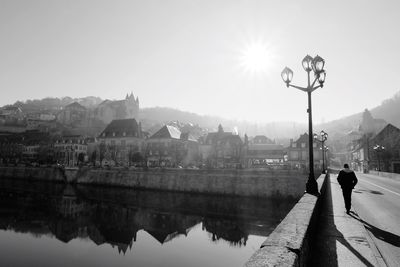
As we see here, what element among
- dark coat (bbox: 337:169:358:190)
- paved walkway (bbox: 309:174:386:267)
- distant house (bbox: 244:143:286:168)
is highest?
distant house (bbox: 244:143:286:168)

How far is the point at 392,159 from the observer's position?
66.9 m

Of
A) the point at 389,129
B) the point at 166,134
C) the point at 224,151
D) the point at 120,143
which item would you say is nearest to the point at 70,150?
the point at 120,143

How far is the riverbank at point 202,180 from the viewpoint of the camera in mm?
43312

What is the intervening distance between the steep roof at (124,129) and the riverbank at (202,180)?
75.0ft

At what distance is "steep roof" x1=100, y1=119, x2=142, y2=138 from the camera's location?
85.8 metres

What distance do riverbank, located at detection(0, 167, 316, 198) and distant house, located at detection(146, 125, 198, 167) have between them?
17195 millimetres

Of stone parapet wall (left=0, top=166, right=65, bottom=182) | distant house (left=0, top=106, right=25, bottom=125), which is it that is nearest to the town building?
stone parapet wall (left=0, top=166, right=65, bottom=182)

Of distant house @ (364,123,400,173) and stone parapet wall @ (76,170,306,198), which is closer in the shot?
stone parapet wall @ (76,170,306,198)

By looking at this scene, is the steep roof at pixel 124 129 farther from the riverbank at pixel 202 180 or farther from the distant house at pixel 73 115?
the distant house at pixel 73 115

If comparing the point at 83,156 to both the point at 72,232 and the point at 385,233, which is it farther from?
the point at 385,233

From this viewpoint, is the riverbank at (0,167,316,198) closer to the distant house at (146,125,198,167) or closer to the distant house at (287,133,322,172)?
the distant house at (146,125,198,167)

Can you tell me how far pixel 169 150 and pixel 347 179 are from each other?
6622 cm

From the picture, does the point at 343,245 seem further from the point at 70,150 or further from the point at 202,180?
the point at 70,150

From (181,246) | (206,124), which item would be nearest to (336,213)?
(181,246)
